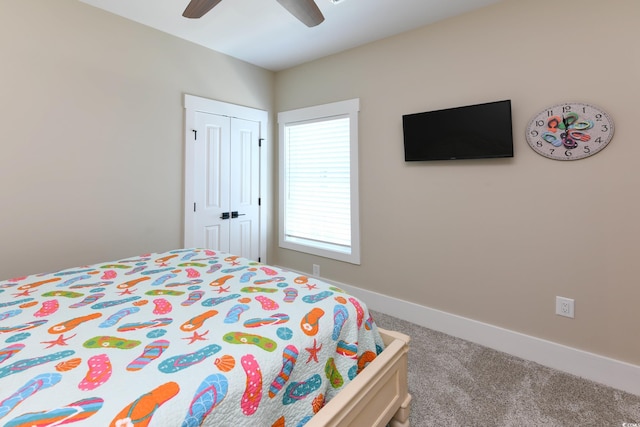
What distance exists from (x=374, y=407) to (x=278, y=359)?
1.89 ft

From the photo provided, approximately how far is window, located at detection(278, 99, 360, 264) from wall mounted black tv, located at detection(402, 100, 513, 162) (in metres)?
0.64

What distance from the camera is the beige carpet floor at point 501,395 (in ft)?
5.30

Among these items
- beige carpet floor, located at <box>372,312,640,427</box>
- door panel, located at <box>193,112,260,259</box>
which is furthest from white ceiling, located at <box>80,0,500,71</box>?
beige carpet floor, located at <box>372,312,640,427</box>

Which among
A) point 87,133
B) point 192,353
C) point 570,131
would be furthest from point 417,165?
point 87,133

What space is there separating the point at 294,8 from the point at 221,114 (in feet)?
5.63

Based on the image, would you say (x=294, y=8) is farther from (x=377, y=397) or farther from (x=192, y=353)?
(x=377, y=397)

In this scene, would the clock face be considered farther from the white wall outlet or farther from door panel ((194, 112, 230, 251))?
door panel ((194, 112, 230, 251))

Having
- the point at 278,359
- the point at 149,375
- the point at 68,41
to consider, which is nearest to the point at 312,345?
the point at 278,359

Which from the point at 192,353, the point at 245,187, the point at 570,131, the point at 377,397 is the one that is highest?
the point at 570,131

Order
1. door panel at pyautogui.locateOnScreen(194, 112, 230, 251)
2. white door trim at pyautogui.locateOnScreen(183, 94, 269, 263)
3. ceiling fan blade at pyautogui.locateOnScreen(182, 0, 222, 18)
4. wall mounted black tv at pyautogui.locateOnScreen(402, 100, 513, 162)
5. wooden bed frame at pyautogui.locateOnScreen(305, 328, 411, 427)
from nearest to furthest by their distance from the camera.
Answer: wooden bed frame at pyautogui.locateOnScreen(305, 328, 411, 427)
ceiling fan blade at pyautogui.locateOnScreen(182, 0, 222, 18)
wall mounted black tv at pyautogui.locateOnScreen(402, 100, 513, 162)
white door trim at pyautogui.locateOnScreen(183, 94, 269, 263)
door panel at pyautogui.locateOnScreen(194, 112, 230, 251)

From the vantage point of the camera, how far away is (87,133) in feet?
7.86

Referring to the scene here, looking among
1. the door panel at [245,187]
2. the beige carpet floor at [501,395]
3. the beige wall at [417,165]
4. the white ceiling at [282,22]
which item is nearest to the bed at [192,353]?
the beige carpet floor at [501,395]

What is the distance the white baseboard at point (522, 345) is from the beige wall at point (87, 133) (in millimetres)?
2338

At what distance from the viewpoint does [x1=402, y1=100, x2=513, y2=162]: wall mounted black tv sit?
7.21 feet
